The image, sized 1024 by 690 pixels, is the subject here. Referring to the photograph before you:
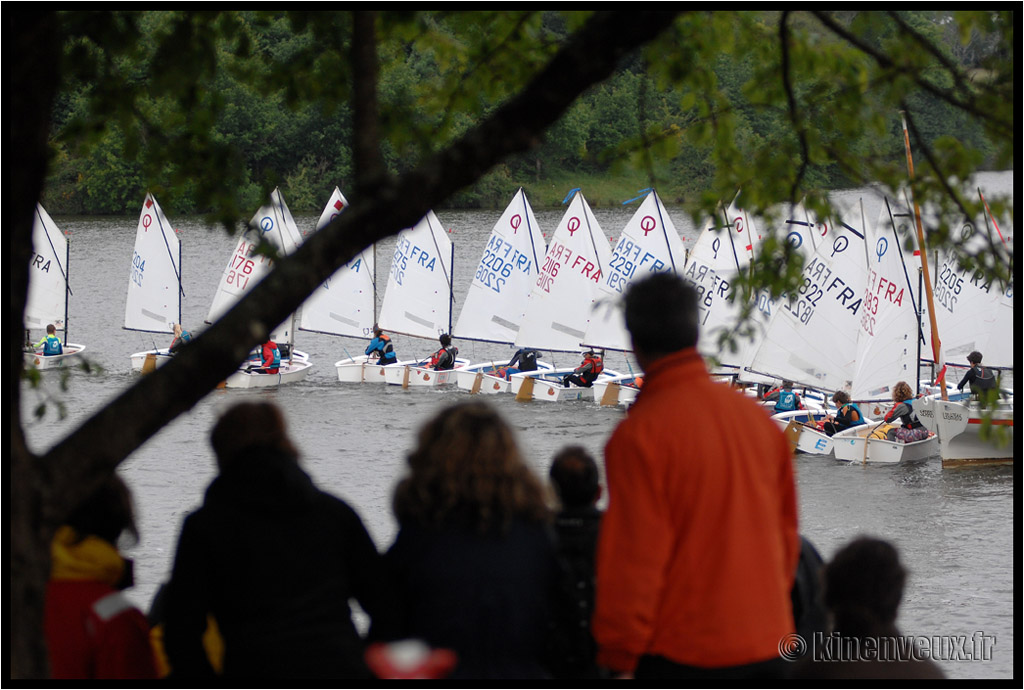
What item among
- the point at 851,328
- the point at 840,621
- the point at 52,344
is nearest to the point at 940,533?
the point at 851,328

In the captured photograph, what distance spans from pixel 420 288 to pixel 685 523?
26.9m

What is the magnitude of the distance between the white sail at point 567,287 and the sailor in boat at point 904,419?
338 inches

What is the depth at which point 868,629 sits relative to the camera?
3.06m

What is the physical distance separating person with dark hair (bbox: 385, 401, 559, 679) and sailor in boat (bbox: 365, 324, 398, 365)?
24.4 metres

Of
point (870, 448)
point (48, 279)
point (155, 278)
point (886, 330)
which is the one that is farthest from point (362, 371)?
point (870, 448)

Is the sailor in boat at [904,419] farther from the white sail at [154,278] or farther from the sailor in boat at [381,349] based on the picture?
the white sail at [154,278]

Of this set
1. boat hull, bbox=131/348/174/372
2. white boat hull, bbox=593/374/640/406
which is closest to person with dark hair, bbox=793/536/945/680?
white boat hull, bbox=593/374/640/406

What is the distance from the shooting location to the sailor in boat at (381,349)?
2741 cm

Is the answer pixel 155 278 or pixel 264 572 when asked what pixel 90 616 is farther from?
pixel 155 278

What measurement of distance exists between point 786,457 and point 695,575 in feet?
1.28

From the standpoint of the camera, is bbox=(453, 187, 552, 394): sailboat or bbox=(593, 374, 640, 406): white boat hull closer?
bbox=(593, 374, 640, 406): white boat hull

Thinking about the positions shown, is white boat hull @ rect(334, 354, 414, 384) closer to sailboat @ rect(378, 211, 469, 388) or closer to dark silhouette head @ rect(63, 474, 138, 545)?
sailboat @ rect(378, 211, 469, 388)

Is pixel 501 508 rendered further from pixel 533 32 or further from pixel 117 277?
pixel 117 277

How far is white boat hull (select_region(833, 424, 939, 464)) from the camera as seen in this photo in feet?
63.8
